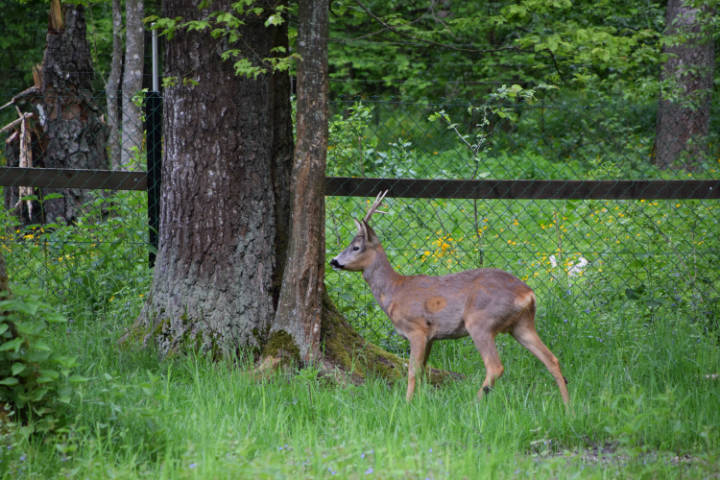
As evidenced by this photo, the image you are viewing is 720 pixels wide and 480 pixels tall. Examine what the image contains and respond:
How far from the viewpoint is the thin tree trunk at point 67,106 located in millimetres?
8898

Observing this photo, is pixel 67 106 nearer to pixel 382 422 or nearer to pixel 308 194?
pixel 308 194

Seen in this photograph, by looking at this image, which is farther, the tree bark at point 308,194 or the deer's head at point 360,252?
the deer's head at point 360,252

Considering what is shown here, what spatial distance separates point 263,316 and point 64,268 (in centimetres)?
239

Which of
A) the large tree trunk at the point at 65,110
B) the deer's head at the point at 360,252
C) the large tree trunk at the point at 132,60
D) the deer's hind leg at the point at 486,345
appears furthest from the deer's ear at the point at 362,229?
the large tree trunk at the point at 132,60

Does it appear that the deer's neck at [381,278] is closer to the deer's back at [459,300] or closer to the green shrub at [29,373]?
the deer's back at [459,300]

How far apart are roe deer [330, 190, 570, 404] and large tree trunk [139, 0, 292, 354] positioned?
64 centimetres

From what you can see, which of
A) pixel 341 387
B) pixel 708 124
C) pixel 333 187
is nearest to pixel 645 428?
pixel 341 387

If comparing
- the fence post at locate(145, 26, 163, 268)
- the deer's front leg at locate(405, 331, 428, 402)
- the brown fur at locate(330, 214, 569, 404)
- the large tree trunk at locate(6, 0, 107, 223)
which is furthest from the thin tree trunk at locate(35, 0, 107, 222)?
the deer's front leg at locate(405, 331, 428, 402)

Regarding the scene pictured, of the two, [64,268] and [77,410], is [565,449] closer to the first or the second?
[77,410]

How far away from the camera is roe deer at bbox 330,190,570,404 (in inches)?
203

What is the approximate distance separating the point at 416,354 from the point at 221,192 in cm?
173

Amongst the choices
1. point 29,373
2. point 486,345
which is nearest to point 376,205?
point 486,345

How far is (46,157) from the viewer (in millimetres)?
9086

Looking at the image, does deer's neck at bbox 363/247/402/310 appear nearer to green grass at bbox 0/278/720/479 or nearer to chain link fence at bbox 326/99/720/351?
chain link fence at bbox 326/99/720/351
